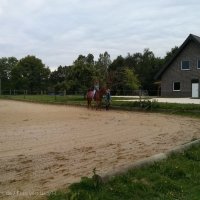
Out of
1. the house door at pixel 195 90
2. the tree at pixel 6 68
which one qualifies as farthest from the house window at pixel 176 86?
the tree at pixel 6 68

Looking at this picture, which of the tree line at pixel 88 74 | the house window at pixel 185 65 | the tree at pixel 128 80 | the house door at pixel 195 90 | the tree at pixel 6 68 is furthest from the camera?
the tree at pixel 6 68

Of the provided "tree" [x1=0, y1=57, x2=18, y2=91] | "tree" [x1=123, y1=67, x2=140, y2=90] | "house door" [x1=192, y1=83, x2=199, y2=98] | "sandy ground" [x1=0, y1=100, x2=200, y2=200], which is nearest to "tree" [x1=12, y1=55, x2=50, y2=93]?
"tree" [x1=0, y1=57, x2=18, y2=91]

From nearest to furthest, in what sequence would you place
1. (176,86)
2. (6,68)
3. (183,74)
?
(183,74) < (176,86) < (6,68)

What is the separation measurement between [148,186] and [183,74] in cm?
4319

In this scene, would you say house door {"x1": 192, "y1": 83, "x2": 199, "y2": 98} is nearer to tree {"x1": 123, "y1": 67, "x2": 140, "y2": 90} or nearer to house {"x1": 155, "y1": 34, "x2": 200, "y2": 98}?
house {"x1": 155, "y1": 34, "x2": 200, "y2": 98}

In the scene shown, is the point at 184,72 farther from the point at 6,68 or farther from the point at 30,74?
the point at 6,68

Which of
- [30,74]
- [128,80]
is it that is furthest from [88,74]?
[30,74]

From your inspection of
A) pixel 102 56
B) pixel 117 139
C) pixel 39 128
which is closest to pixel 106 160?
pixel 117 139

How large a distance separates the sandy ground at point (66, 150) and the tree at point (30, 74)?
257 feet

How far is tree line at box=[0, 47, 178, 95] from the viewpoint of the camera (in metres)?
42.8

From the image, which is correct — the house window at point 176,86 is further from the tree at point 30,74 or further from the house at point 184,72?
the tree at point 30,74

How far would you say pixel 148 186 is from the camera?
7.34m

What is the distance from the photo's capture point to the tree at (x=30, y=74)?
93375mm

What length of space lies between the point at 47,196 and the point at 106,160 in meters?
3.02
